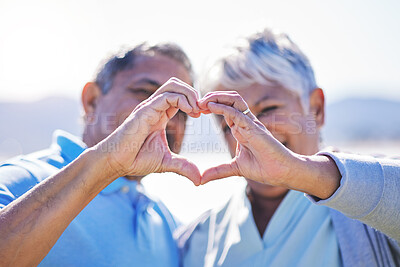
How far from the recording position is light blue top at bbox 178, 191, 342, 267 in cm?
179

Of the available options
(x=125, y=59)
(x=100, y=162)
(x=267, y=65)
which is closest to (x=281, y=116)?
(x=267, y=65)

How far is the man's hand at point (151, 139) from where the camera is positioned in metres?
1.33

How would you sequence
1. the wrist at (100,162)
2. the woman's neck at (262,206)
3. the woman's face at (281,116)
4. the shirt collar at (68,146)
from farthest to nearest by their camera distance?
the woman's neck at (262,206), the woman's face at (281,116), the shirt collar at (68,146), the wrist at (100,162)

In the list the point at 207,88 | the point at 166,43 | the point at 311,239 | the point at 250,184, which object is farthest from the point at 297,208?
the point at 166,43

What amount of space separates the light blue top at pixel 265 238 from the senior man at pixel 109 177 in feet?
0.57

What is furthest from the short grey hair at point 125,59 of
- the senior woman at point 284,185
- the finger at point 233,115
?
the finger at point 233,115

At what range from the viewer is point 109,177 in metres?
1.37

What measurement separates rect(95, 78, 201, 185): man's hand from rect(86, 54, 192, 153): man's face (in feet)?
2.95

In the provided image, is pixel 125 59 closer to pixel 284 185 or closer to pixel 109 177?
pixel 109 177

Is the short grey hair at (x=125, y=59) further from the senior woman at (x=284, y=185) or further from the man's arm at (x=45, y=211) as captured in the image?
the man's arm at (x=45, y=211)

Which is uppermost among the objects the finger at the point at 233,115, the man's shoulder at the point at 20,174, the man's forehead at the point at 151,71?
the man's forehead at the point at 151,71

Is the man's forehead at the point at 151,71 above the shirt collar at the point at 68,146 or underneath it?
above

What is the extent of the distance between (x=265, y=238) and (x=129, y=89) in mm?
1272

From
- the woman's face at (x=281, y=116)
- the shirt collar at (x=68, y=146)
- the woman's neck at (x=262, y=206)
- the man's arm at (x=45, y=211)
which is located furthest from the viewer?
the woman's neck at (x=262, y=206)
